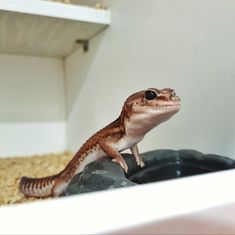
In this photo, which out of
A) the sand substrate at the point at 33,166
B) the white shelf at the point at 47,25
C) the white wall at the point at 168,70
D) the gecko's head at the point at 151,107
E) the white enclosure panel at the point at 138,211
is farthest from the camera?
the white shelf at the point at 47,25

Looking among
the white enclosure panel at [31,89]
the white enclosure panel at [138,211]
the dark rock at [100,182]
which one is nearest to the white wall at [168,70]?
the white enclosure panel at [31,89]

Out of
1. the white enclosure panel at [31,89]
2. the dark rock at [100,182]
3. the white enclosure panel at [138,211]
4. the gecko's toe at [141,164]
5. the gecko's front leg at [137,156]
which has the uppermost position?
the white enclosure panel at [31,89]

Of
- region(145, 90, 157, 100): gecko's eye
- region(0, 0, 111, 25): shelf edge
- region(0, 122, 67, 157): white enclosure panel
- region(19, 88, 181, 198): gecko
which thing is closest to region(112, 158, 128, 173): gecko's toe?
region(19, 88, 181, 198): gecko

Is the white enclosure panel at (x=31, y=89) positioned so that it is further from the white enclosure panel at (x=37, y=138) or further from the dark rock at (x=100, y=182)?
the dark rock at (x=100, y=182)

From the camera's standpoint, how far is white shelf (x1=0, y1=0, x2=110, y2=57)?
97cm

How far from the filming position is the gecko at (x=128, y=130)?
23.3 inches

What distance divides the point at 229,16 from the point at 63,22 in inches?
24.0

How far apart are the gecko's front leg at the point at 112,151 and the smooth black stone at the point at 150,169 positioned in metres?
0.01

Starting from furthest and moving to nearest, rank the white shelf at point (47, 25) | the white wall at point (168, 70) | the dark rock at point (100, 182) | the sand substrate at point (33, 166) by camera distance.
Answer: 1. the white shelf at point (47, 25)
2. the sand substrate at point (33, 166)
3. the white wall at point (168, 70)
4. the dark rock at point (100, 182)

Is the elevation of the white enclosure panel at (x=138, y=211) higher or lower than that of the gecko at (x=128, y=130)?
lower

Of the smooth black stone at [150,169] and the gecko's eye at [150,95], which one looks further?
the gecko's eye at [150,95]

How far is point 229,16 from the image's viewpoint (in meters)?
0.68

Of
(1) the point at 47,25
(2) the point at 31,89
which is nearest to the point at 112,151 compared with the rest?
(2) the point at 31,89

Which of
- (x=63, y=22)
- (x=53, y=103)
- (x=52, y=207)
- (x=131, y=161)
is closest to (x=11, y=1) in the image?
(x=63, y=22)
